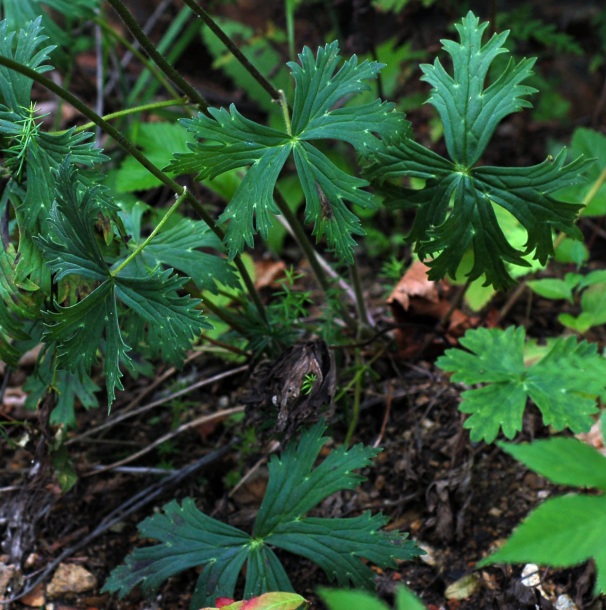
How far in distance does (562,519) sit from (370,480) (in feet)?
3.56

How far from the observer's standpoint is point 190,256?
179 centimetres

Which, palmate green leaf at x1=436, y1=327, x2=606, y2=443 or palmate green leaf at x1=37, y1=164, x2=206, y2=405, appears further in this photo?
palmate green leaf at x1=436, y1=327, x2=606, y2=443

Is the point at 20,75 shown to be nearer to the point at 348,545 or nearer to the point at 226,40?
the point at 226,40

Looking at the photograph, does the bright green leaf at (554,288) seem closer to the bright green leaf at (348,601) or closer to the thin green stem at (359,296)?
the thin green stem at (359,296)

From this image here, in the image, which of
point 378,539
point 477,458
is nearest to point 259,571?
point 378,539

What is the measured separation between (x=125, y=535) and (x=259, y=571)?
557 millimetres

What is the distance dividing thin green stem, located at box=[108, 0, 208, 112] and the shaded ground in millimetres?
822

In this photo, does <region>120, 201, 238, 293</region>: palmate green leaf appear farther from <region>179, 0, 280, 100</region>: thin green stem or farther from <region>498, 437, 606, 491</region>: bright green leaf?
<region>498, 437, 606, 491</region>: bright green leaf

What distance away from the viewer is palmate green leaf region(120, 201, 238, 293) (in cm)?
176


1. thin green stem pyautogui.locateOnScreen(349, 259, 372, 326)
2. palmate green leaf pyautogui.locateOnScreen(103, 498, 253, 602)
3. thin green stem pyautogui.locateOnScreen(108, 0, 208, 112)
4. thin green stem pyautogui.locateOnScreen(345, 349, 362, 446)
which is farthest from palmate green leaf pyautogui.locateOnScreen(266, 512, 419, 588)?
thin green stem pyautogui.locateOnScreen(108, 0, 208, 112)

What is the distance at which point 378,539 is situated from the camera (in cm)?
150

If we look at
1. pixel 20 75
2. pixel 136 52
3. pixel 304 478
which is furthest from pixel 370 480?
pixel 136 52

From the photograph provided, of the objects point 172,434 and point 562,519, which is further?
point 172,434

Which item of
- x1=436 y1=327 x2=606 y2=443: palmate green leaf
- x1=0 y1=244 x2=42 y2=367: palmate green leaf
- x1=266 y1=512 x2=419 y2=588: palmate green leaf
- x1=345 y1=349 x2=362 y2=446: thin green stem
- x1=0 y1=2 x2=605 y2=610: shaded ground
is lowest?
x1=0 y1=2 x2=605 y2=610: shaded ground
